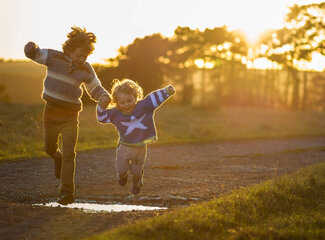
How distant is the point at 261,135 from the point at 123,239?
12.2m

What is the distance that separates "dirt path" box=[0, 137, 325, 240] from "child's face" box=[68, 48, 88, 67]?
164 centimetres

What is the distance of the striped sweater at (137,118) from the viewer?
226 inches

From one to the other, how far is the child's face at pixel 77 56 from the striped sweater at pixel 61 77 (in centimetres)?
5

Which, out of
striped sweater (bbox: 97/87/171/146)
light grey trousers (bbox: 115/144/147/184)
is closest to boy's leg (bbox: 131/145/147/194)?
light grey trousers (bbox: 115/144/147/184)

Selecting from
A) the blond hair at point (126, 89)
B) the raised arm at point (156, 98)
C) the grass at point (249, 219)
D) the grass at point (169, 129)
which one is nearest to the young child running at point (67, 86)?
the blond hair at point (126, 89)

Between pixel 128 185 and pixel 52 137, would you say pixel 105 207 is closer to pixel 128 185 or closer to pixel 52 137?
pixel 52 137

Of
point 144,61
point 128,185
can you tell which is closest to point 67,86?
point 128,185

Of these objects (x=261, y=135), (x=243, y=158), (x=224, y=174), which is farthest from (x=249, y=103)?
(x=224, y=174)

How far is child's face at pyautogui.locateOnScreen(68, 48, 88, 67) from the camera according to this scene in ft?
19.1

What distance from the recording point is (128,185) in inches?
293

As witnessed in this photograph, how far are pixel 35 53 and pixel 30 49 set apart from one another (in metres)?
0.08

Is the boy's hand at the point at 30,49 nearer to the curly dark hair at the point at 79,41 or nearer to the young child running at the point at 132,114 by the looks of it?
the curly dark hair at the point at 79,41

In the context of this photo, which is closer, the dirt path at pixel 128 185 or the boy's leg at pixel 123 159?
the dirt path at pixel 128 185

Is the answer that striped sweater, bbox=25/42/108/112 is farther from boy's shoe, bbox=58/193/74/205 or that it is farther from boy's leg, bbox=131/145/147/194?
boy's shoe, bbox=58/193/74/205
